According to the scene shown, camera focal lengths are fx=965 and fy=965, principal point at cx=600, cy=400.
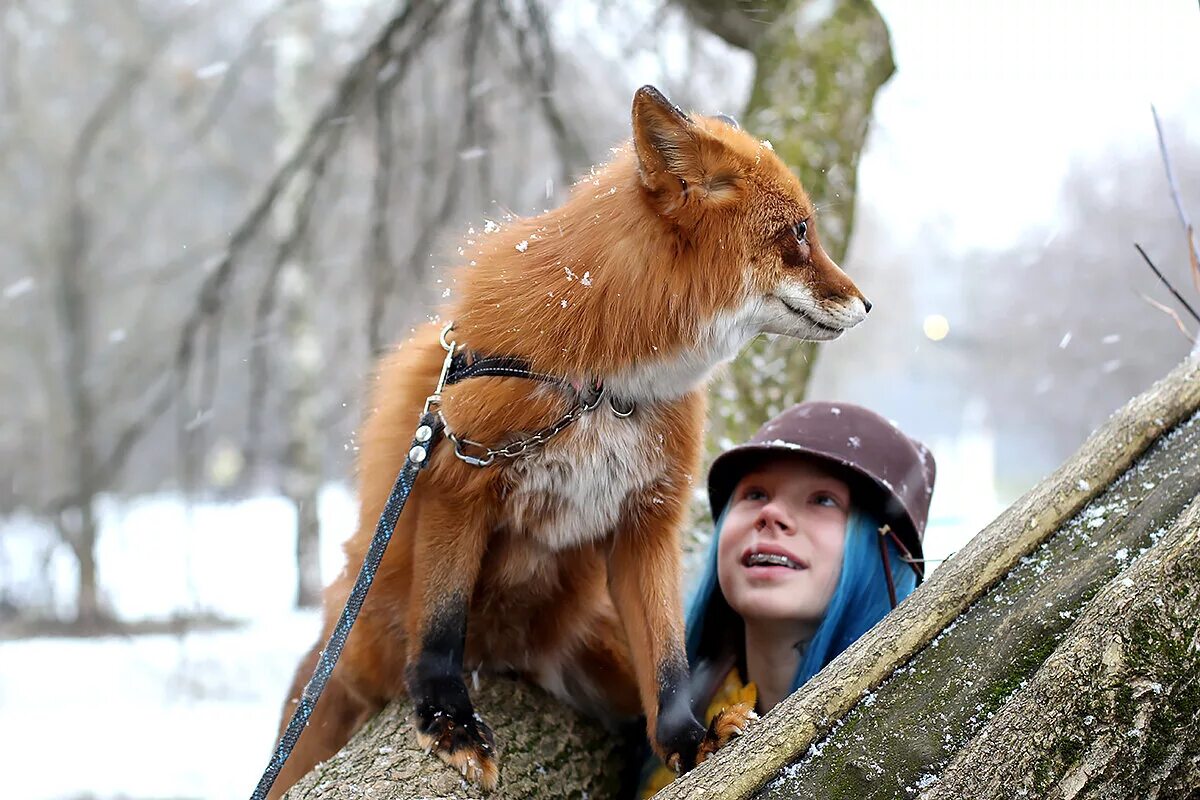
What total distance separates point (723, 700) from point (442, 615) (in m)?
0.90

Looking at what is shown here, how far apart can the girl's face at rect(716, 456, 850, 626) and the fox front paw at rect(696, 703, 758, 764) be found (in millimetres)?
477

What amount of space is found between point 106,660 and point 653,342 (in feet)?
39.6

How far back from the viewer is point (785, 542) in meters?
2.61

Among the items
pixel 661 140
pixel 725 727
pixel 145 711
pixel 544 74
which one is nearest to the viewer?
pixel 725 727

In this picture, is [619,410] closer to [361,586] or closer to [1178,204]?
[361,586]

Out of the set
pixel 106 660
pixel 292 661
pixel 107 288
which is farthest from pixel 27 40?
pixel 292 661

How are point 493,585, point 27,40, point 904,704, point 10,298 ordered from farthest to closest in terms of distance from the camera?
point 10,298 < point 27,40 < point 493,585 < point 904,704

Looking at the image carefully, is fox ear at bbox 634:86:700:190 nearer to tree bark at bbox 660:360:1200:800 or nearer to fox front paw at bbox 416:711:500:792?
tree bark at bbox 660:360:1200:800

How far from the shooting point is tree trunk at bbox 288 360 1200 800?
4.34 feet

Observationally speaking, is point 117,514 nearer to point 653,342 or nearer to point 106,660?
point 106,660

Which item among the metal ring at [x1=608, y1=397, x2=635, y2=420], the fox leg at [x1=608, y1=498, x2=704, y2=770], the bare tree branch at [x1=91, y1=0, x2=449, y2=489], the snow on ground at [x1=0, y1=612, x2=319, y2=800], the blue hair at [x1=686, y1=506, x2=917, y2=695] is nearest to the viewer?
the fox leg at [x1=608, y1=498, x2=704, y2=770]

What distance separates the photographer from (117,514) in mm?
12445

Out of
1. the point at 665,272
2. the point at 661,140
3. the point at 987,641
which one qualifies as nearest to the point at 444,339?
the point at 665,272

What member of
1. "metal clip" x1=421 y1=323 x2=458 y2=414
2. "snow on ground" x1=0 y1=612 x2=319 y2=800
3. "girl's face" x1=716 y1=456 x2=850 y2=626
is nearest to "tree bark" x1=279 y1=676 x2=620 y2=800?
"girl's face" x1=716 y1=456 x2=850 y2=626
